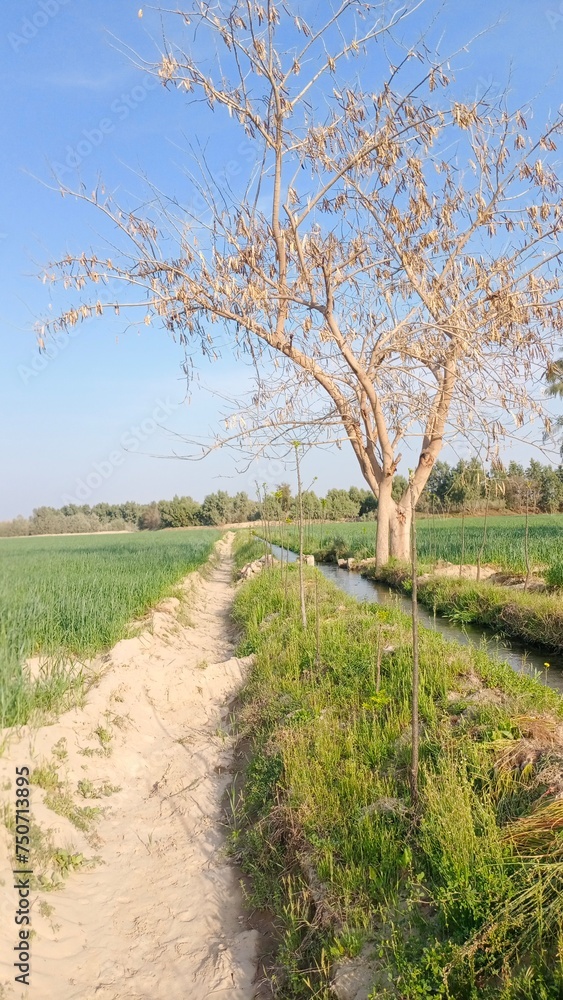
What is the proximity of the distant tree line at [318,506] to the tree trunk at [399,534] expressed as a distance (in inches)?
48.1

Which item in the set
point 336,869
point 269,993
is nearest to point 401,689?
point 336,869

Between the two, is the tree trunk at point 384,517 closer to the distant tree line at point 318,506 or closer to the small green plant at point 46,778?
the distant tree line at point 318,506

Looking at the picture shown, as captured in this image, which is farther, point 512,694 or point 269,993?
point 512,694

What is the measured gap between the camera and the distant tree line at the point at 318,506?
52.1ft

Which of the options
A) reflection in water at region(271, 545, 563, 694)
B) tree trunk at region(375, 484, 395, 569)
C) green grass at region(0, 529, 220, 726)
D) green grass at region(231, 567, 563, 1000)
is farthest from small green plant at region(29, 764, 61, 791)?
tree trunk at region(375, 484, 395, 569)

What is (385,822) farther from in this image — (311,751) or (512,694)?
(512,694)

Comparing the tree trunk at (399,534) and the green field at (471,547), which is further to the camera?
the tree trunk at (399,534)

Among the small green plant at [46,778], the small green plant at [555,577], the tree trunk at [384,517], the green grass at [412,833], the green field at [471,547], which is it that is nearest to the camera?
the green grass at [412,833]

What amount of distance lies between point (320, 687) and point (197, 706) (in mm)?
1997

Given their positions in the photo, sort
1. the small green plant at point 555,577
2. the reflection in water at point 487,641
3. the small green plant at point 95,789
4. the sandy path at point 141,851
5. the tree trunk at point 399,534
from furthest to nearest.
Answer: the tree trunk at point 399,534 < the small green plant at point 555,577 < the reflection in water at point 487,641 < the small green plant at point 95,789 < the sandy path at point 141,851

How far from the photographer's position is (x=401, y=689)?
4.99m

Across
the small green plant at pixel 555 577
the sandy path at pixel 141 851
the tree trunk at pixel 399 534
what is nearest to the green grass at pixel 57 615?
the sandy path at pixel 141 851

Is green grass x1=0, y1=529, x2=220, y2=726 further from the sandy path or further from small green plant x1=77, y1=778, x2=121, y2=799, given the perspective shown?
small green plant x1=77, y1=778, x2=121, y2=799

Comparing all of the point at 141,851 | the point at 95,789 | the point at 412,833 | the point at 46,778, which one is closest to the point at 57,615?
the point at 95,789
